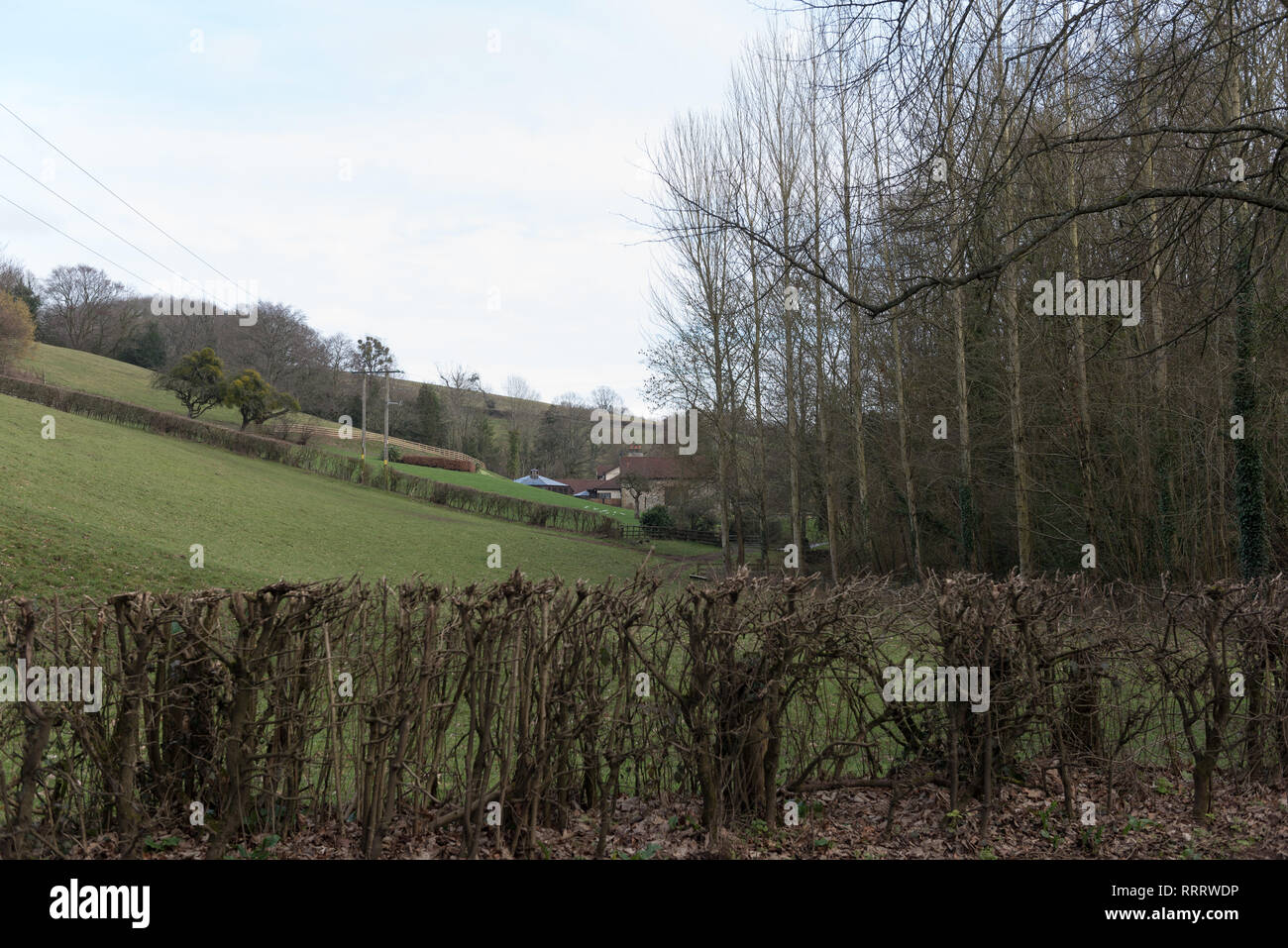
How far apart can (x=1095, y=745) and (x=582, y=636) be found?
335 centimetres

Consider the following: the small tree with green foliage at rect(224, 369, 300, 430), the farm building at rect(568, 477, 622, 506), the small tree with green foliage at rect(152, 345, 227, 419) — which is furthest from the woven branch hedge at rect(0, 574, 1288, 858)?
the farm building at rect(568, 477, 622, 506)

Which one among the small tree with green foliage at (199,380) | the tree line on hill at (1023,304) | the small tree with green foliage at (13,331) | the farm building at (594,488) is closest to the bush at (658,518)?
the tree line on hill at (1023,304)

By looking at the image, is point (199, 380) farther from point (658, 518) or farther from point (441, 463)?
point (658, 518)

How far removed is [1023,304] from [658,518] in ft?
100

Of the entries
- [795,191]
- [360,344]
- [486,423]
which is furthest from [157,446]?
[486,423]

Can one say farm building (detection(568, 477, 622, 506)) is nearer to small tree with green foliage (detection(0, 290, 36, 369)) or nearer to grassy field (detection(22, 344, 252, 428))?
grassy field (detection(22, 344, 252, 428))

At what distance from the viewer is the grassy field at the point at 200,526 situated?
50.1 ft

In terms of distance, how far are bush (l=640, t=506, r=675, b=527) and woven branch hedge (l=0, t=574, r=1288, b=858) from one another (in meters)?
42.2

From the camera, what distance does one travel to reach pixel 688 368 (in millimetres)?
30984

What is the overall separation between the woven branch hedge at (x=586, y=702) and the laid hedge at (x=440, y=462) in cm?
5922

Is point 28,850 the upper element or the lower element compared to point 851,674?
lower

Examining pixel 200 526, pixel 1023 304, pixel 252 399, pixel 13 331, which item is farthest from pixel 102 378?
pixel 1023 304
